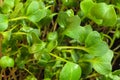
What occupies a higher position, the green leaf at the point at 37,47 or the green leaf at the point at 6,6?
the green leaf at the point at 6,6

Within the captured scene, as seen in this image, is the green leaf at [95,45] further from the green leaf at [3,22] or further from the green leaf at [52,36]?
the green leaf at [3,22]

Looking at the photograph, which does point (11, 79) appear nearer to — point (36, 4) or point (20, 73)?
point (20, 73)

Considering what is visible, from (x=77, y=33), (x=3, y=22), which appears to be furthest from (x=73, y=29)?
(x=3, y=22)

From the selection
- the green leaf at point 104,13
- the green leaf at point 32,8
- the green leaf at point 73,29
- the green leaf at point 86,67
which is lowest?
the green leaf at point 86,67

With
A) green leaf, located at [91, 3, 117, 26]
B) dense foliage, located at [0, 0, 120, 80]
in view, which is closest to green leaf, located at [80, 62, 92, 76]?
dense foliage, located at [0, 0, 120, 80]

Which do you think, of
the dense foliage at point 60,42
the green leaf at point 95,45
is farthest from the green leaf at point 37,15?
the green leaf at point 95,45
